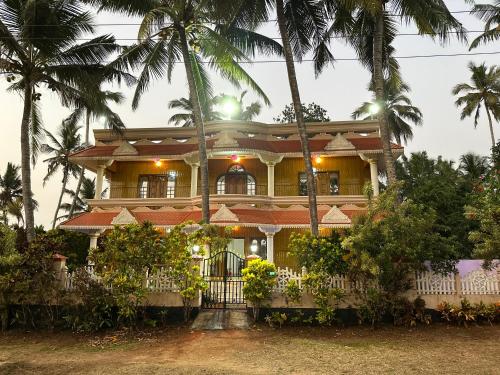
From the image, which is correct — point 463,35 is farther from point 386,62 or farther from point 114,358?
point 114,358

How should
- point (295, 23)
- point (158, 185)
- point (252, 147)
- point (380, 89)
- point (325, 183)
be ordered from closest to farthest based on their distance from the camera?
1. point (380, 89)
2. point (295, 23)
3. point (252, 147)
4. point (325, 183)
5. point (158, 185)

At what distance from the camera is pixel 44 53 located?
1327 centimetres

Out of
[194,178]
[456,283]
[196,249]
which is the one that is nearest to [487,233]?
[456,283]

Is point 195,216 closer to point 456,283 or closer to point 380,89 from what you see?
point 380,89

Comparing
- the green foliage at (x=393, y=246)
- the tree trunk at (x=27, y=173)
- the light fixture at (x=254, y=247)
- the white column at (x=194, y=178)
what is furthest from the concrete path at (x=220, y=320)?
the white column at (x=194, y=178)

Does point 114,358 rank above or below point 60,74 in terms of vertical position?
below

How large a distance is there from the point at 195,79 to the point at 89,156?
695 centimetres

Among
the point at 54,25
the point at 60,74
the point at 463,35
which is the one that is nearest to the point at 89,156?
the point at 60,74

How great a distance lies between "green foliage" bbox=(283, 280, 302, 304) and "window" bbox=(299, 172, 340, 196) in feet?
30.9

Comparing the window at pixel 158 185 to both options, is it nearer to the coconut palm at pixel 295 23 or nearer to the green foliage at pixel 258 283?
the coconut palm at pixel 295 23

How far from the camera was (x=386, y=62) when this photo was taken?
15547 mm

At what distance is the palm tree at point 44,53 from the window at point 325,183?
10535mm

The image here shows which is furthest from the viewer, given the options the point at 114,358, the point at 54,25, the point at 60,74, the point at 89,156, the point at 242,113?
the point at 242,113

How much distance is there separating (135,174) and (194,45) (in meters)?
8.32
